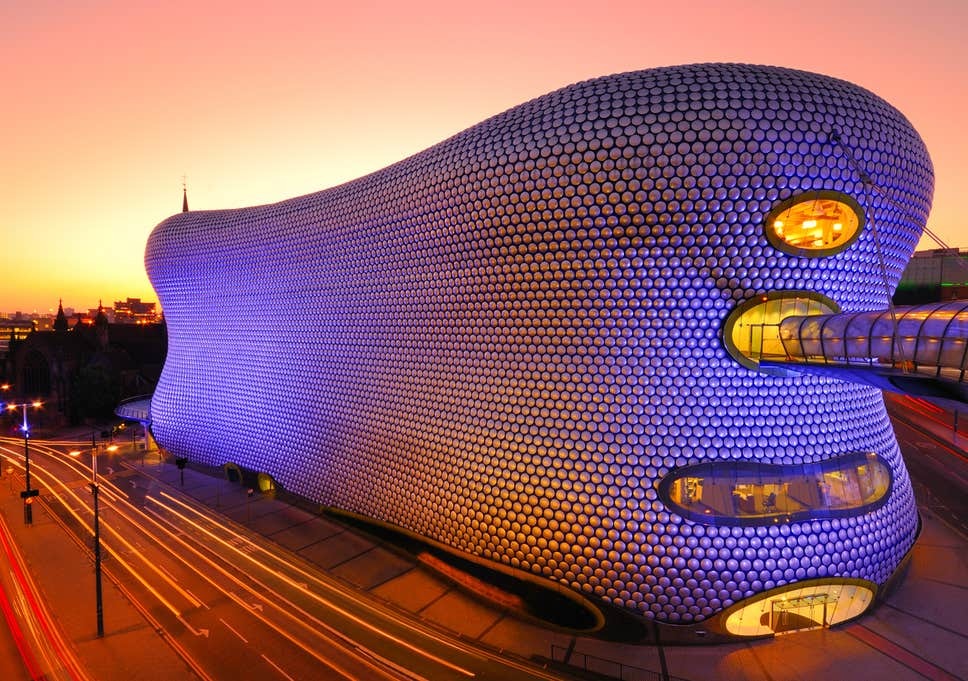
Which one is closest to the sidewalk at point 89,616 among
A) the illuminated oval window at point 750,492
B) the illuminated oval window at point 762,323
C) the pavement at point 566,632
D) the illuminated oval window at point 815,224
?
the pavement at point 566,632

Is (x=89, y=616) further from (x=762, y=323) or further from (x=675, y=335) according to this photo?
(x=762, y=323)

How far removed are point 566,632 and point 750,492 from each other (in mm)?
6483

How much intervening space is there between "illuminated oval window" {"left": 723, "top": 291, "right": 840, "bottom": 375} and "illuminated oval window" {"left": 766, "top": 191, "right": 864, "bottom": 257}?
130 centimetres

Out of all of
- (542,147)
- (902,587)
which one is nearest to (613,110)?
(542,147)

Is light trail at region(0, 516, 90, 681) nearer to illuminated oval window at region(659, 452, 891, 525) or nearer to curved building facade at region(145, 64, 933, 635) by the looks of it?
curved building facade at region(145, 64, 933, 635)

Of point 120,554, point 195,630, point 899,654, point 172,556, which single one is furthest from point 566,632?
point 120,554

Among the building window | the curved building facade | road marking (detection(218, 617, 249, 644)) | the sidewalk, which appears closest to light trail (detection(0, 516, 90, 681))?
the sidewalk

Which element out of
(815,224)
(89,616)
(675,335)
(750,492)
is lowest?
(89,616)

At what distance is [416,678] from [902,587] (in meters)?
14.9

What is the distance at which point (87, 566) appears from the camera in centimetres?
1781

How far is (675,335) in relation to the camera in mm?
14047

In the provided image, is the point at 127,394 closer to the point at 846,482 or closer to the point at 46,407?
the point at 46,407

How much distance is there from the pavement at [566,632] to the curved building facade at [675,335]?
38.2 inches

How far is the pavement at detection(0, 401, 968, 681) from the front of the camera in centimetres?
1237
